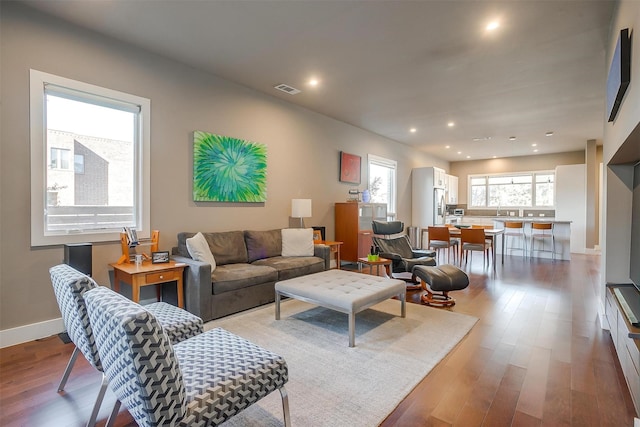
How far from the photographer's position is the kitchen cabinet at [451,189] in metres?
9.70

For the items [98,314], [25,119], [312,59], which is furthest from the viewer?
[312,59]

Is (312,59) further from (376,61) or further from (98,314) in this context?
(98,314)

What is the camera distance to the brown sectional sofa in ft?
10.2

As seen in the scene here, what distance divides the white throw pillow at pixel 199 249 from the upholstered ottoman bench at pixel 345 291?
887 mm

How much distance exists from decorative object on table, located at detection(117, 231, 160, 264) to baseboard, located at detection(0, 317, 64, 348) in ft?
2.44

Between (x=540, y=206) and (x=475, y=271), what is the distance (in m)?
5.74

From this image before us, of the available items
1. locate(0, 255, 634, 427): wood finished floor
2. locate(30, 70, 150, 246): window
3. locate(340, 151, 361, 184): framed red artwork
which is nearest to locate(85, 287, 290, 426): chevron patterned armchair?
locate(0, 255, 634, 427): wood finished floor

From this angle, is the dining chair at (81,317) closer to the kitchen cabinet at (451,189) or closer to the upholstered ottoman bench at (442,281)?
the upholstered ottoman bench at (442,281)

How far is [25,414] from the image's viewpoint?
5.82 ft

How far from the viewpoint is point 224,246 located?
391cm

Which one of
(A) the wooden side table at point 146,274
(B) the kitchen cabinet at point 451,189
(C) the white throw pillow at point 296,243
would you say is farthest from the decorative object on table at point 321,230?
(B) the kitchen cabinet at point 451,189

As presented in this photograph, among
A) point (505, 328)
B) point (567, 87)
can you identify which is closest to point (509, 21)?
point (567, 87)

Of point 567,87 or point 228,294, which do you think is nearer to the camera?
point 228,294

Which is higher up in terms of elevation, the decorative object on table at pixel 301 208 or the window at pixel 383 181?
the window at pixel 383 181
